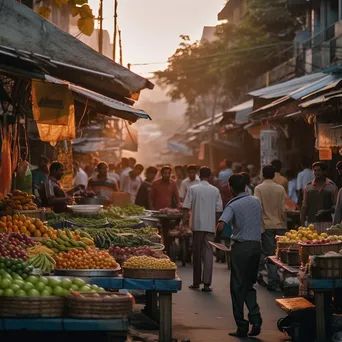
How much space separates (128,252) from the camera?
1145cm

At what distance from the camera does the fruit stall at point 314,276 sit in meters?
10.5

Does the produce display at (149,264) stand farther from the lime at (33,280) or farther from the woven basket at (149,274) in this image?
the lime at (33,280)

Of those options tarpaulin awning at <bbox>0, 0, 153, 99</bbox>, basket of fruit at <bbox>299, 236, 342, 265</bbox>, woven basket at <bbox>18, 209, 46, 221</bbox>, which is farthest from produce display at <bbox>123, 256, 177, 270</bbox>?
woven basket at <bbox>18, 209, 46, 221</bbox>

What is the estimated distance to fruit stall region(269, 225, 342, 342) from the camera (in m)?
10.5

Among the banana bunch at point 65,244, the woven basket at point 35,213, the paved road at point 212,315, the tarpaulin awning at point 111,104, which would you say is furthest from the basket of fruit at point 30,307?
the woven basket at point 35,213

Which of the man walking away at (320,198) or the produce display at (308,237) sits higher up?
the man walking away at (320,198)

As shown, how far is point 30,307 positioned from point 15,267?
0.91 m

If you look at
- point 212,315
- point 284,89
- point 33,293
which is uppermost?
point 284,89

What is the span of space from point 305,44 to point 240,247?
29.1 m

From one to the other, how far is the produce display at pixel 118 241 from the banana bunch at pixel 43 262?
243 cm

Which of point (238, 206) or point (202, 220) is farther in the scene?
point (202, 220)

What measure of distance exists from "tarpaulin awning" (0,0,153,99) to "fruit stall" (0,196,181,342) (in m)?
1.99

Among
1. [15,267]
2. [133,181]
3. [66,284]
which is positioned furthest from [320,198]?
[66,284]

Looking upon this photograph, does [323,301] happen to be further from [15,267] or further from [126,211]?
[126,211]
